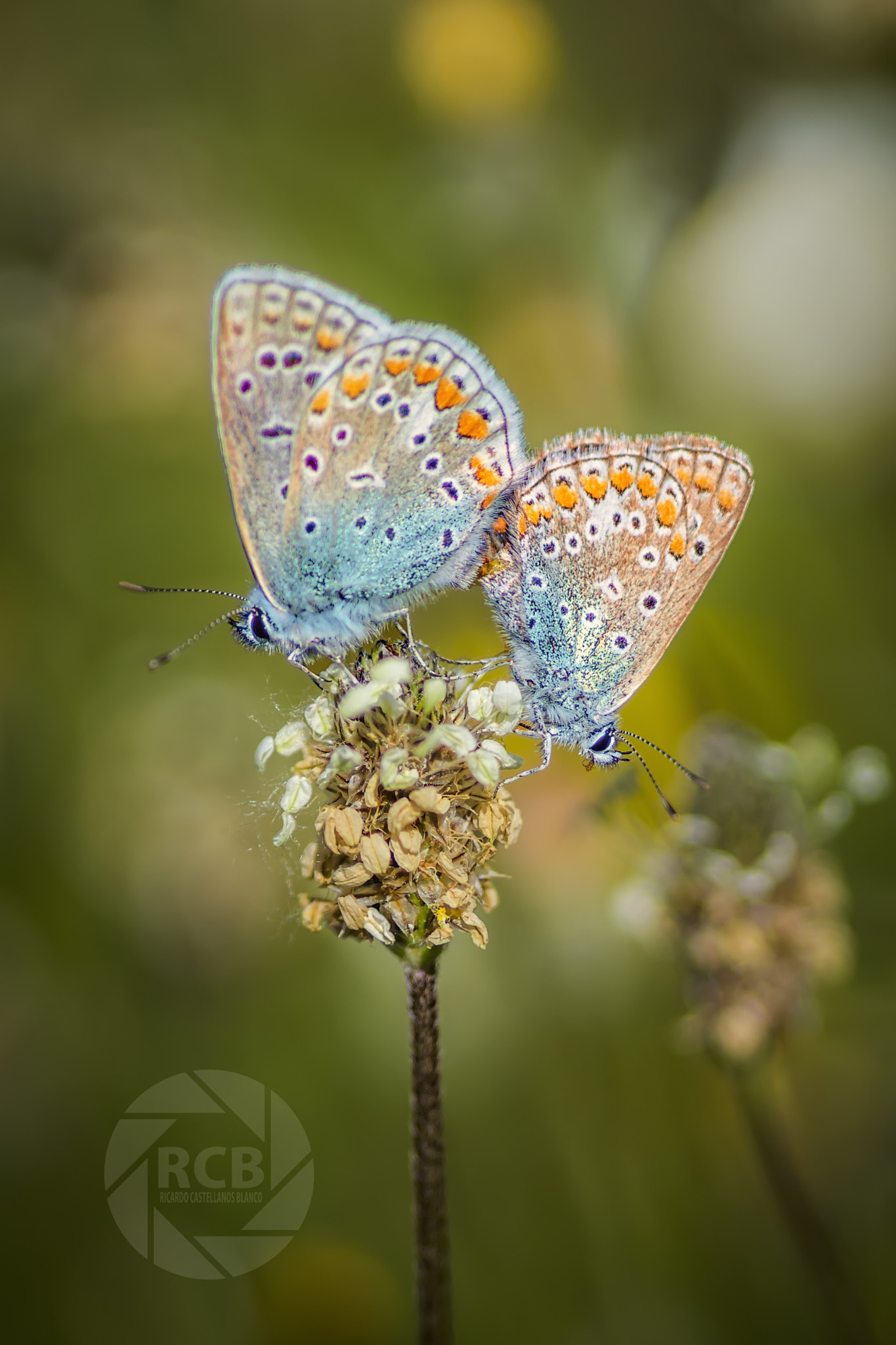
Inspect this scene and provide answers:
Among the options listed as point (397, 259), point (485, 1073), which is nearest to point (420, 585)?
point (485, 1073)

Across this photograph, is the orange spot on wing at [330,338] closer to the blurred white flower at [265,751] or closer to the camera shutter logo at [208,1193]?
the blurred white flower at [265,751]

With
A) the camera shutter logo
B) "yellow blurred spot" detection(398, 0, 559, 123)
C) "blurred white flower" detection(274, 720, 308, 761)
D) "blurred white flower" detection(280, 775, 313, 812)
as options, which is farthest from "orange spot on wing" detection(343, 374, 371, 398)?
"yellow blurred spot" detection(398, 0, 559, 123)

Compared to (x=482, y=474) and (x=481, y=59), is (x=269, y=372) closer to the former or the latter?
(x=482, y=474)

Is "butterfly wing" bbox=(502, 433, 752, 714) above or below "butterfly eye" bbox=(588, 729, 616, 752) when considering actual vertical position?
above

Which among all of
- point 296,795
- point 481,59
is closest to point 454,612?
point 296,795

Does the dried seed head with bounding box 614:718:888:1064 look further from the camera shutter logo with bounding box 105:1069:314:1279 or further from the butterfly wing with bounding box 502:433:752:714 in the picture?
the camera shutter logo with bounding box 105:1069:314:1279

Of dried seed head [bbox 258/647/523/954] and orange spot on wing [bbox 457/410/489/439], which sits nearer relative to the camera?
dried seed head [bbox 258/647/523/954]

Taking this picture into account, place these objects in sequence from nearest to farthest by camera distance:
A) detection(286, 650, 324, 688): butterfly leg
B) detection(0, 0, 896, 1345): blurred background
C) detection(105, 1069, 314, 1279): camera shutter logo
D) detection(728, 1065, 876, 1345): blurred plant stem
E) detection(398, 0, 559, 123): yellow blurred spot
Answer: detection(286, 650, 324, 688): butterfly leg < detection(728, 1065, 876, 1345): blurred plant stem < detection(105, 1069, 314, 1279): camera shutter logo < detection(0, 0, 896, 1345): blurred background < detection(398, 0, 559, 123): yellow blurred spot

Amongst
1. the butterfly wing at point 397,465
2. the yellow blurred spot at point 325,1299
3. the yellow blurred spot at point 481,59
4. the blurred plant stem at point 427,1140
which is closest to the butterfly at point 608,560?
the butterfly wing at point 397,465
